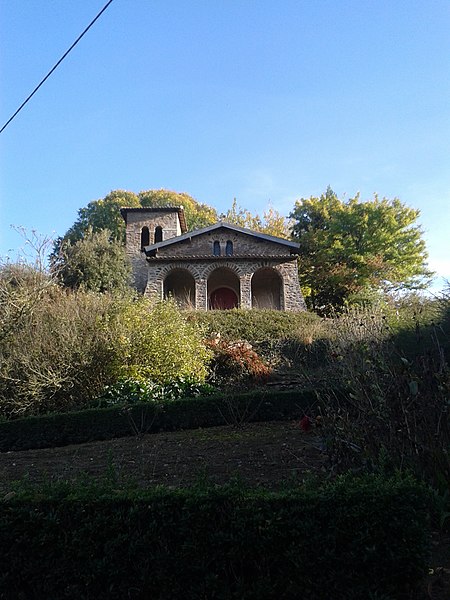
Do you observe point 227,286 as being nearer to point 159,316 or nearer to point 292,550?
point 159,316

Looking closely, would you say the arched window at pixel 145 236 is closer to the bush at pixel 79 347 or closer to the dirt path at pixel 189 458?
the bush at pixel 79 347

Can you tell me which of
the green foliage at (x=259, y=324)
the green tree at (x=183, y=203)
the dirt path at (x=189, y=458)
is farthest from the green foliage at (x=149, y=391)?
the green tree at (x=183, y=203)

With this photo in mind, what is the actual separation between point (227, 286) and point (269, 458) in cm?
2021

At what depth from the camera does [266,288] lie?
24469 millimetres

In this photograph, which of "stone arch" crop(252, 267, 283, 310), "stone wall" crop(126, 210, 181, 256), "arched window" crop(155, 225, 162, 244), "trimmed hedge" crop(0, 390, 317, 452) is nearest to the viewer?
"trimmed hedge" crop(0, 390, 317, 452)

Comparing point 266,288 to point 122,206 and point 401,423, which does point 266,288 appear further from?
point 401,423

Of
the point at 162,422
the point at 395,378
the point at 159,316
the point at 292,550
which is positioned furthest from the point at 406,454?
the point at 159,316

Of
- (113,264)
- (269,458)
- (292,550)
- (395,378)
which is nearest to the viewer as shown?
(292,550)

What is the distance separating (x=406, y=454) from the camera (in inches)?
152

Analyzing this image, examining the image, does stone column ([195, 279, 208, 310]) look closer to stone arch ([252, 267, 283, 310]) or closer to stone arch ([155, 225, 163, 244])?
stone arch ([252, 267, 283, 310])

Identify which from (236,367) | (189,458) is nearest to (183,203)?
(236,367)

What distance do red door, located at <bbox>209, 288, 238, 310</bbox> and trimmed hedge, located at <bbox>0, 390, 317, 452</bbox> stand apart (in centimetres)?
1673

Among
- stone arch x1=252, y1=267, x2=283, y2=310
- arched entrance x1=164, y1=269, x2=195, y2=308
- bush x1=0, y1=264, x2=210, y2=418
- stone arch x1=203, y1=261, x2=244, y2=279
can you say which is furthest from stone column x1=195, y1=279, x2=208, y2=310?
bush x1=0, y1=264, x2=210, y2=418

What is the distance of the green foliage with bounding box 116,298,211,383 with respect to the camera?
412 inches
